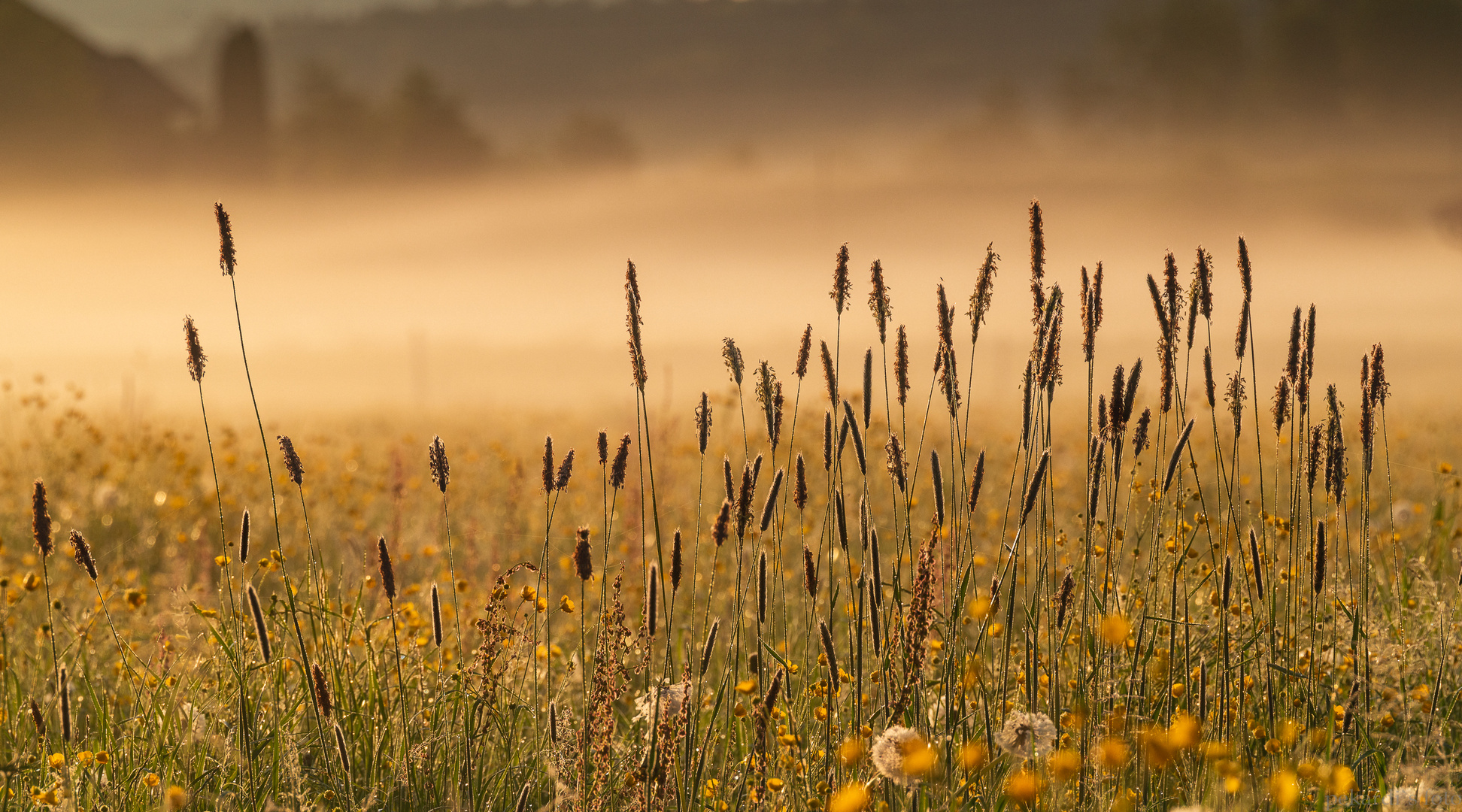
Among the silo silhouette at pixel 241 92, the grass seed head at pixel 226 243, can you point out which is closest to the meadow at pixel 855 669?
the grass seed head at pixel 226 243

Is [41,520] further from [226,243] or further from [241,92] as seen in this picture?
[241,92]

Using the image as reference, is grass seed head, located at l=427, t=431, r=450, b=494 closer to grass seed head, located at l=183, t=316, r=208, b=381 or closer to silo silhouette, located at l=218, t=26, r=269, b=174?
grass seed head, located at l=183, t=316, r=208, b=381

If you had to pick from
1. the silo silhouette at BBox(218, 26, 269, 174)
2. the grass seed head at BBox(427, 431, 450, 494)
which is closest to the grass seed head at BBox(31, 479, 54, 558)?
the grass seed head at BBox(427, 431, 450, 494)

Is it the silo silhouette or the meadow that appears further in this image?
the silo silhouette

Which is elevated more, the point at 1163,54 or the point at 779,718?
the point at 1163,54

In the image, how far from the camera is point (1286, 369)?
8.47ft

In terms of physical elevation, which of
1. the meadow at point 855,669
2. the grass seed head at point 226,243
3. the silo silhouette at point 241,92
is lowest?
the meadow at point 855,669

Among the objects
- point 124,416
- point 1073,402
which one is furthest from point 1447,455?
point 124,416

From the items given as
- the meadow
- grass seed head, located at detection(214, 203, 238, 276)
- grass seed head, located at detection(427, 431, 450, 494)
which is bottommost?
the meadow

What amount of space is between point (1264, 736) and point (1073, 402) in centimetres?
1493

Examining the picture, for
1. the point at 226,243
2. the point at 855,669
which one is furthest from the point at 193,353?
the point at 855,669

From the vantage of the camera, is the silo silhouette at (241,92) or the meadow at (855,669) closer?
the meadow at (855,669)

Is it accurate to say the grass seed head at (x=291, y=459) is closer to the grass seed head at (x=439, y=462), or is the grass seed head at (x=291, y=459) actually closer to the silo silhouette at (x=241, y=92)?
the grass seed head at (x=439, y=462)

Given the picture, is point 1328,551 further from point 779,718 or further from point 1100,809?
point 779,718
